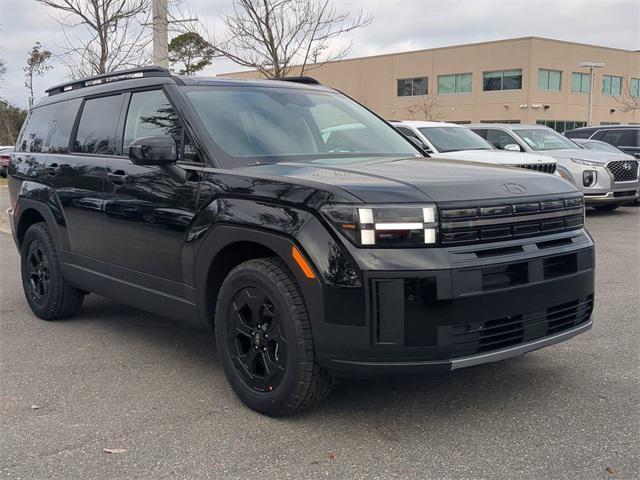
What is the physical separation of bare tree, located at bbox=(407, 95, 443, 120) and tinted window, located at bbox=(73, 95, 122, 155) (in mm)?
51245

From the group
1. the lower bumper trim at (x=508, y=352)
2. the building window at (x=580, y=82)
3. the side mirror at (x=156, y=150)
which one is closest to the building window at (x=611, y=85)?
the building window at (x=580, y=82)

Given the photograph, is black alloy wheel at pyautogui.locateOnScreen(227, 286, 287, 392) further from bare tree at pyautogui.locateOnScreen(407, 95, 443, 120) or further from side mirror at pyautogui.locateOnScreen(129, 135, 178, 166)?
bare tree at pyautogui.locateOnScreen(407, 95, 443, 120)

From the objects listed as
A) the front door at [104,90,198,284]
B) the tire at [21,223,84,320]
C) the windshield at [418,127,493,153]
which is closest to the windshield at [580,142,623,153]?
the windshield at [418,127,493,153]

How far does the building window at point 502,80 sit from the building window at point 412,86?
16.9ft

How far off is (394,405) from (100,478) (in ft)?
5.45

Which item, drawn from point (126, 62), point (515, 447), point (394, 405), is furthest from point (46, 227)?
point (126, 62)

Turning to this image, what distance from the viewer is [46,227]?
5.96 metres

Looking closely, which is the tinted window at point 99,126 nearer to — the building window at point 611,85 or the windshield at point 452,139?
the windshield at point 452,139

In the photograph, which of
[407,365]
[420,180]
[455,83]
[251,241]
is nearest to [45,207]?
[251,241]

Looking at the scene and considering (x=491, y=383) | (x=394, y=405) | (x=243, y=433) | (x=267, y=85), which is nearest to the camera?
(x=243, y=433)

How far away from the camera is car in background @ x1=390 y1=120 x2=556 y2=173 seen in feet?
36.4

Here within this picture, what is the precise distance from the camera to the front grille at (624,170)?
13.1 m

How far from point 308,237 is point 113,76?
2820 mm

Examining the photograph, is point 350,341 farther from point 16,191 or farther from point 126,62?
point 126,62
